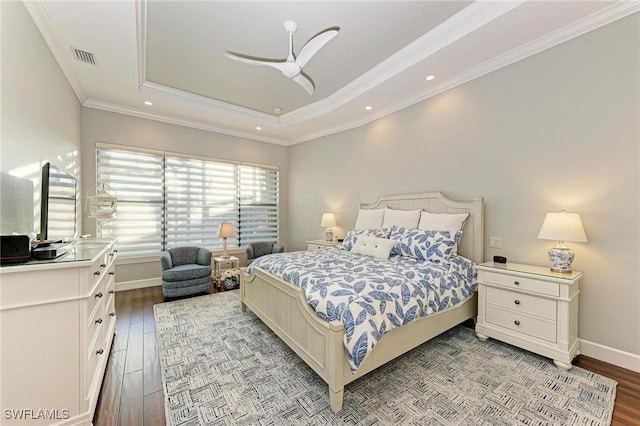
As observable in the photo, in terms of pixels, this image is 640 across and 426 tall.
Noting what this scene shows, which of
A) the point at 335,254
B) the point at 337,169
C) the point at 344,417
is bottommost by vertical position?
the point at 344,417

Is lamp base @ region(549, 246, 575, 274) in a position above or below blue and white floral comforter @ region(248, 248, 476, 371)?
above

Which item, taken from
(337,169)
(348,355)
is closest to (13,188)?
(348,355)

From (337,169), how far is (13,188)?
4.26 meters

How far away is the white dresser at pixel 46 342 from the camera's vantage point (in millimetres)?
1322

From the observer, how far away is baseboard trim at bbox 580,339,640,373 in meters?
2.14

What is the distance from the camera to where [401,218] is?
360 centimetres

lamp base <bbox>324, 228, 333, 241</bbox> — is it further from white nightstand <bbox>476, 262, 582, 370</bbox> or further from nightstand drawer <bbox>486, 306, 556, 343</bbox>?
nightstand drawer <bbox>486, 306, 556, 343</bbox>

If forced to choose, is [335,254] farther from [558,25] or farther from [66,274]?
[558,25]

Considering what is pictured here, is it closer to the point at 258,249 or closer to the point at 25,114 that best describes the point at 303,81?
the point at 25,114

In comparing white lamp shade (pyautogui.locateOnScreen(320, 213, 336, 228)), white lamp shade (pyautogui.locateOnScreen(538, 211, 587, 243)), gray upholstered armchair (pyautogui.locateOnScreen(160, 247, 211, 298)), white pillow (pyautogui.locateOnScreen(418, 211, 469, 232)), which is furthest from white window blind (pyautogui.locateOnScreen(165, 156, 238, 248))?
white lamp shade (pyautogui.locateOnScreen(538, 211, 587, 243))

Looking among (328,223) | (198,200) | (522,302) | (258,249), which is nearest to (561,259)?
(522,302)

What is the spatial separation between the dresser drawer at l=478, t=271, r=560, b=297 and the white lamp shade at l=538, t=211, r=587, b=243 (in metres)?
0.42

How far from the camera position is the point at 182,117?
464cm

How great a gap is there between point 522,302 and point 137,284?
17.5ft
